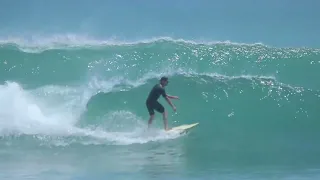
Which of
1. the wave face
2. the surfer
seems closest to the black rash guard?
the surfer

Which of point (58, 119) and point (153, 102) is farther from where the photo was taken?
point (58, 119)

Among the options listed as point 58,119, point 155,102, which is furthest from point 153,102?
point 58,119

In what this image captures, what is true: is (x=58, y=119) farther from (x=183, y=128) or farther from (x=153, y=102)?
(x=183, y=128)

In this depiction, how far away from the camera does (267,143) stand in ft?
38.0

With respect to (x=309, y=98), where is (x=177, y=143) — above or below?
below

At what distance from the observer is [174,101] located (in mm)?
13914

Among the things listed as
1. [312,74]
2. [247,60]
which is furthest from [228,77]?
[312,74]

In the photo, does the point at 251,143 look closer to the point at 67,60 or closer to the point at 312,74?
the point at 312,74

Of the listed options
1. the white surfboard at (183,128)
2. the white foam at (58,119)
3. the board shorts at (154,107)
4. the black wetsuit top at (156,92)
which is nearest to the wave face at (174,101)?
the white foam at (58,119)

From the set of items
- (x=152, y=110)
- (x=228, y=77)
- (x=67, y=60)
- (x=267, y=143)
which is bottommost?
(x=267, y=143)

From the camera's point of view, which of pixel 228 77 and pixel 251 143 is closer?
pixel 251 143

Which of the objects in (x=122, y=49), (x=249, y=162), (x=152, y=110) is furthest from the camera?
(x=122, y=49)

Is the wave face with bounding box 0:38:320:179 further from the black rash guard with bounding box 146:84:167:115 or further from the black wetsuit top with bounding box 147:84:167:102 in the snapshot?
the black wetsuit top with bounding box 147:84:167:102

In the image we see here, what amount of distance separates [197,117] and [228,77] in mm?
1734
